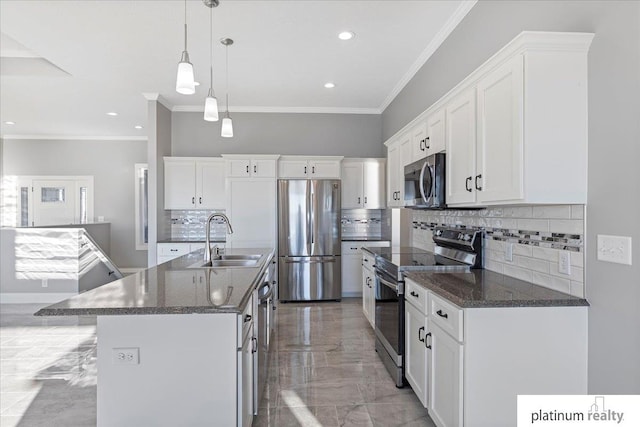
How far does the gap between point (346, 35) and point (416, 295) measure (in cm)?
253

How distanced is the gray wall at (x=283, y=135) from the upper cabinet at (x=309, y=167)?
54cm

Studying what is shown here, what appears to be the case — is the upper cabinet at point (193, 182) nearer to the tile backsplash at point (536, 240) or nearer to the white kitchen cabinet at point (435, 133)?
the white kitchen cabinet at point (435, 133)

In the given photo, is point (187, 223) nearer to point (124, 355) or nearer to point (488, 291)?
point (124, 355)

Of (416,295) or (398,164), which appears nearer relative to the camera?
(416,295)

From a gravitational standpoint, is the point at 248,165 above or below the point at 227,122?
below

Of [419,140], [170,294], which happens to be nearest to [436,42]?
[419,140]

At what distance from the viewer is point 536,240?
6.98ft

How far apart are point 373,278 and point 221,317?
2.25 m

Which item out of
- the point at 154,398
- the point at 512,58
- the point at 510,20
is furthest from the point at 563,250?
the point at 154,398

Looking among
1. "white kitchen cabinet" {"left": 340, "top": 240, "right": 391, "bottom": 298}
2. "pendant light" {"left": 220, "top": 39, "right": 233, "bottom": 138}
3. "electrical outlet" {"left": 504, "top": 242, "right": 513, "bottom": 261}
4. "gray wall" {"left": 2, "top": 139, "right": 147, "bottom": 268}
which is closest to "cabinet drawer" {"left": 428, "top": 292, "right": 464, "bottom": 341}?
"electrical outlet" {"left": 504, "top": 242, "right": 513, "bottom": 261}

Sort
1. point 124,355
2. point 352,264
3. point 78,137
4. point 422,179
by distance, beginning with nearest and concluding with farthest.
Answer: point 124,355 → point 422,179 → point 352,264 → point 78,137

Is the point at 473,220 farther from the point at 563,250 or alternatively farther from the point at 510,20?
the point at 510,20

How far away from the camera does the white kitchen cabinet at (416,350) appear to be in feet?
7.30

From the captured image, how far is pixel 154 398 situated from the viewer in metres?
1.60
